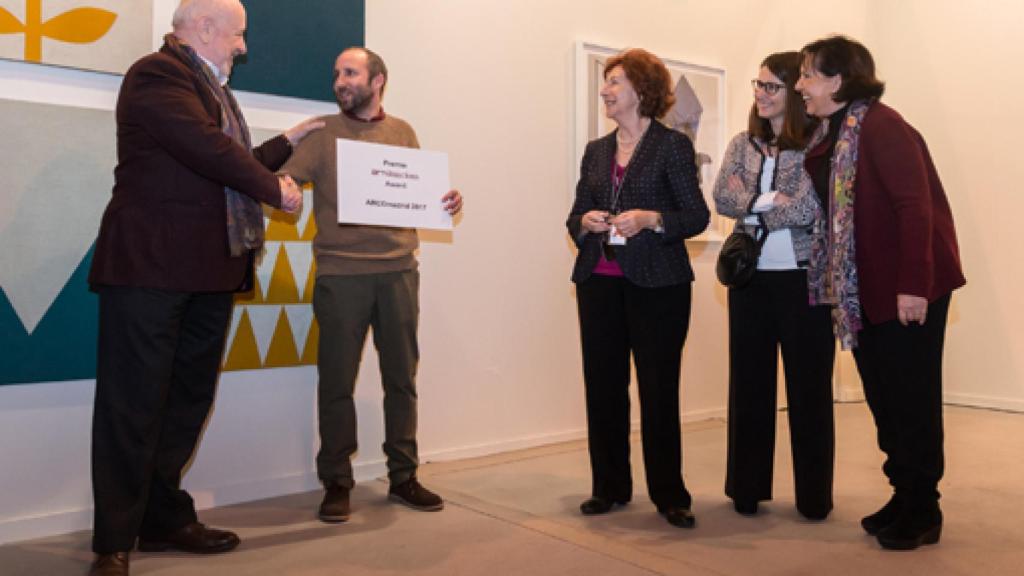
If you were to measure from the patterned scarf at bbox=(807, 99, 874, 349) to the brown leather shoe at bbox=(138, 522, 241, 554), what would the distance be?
81.9 inches

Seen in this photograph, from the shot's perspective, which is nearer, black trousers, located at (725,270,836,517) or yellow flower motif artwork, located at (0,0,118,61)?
yellow flower motif artwork, located at (0,0,118,61)

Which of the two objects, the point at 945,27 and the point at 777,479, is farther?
the point at 945,27

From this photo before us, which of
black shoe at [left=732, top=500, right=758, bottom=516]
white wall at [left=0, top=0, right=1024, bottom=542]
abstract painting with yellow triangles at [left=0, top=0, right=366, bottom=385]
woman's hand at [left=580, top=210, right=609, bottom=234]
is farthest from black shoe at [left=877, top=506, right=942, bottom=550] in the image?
abstract painting with yellow triangles at [left=0, top=0, right=366, bottom=385]

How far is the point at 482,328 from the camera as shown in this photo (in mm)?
4383

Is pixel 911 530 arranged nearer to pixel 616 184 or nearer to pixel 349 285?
pixel 616 184

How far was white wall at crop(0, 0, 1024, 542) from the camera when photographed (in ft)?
10.3

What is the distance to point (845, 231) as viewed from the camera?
2.89 metres

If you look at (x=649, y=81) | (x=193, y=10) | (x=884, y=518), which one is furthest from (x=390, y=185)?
(x=884, y=518)

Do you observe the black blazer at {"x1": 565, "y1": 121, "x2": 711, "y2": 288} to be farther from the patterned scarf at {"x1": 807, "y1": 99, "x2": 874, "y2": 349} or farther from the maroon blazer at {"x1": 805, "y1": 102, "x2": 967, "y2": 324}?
the maroon blazer at {"x1": 805, "y1": 102, "x2": 967, "y2": 324}

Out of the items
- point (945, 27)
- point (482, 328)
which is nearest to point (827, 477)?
point (482, 328)

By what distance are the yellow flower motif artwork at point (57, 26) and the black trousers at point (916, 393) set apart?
277 cm

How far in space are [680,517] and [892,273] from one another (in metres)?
1.07

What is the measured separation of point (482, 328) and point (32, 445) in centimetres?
201

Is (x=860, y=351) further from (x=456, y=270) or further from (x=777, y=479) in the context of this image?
(x=456, y=270)
